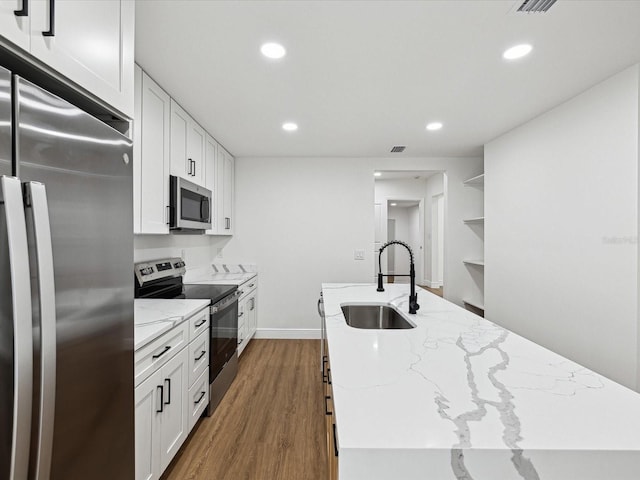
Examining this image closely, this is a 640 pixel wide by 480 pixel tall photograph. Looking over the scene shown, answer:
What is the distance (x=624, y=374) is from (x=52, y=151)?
3.24 m

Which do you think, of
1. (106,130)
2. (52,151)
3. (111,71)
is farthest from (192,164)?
(52,151)

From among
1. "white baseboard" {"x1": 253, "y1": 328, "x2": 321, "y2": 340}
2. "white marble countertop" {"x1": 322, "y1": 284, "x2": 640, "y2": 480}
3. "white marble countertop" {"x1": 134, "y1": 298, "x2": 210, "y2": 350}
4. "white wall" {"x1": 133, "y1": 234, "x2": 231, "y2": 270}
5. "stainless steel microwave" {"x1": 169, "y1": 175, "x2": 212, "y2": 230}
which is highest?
"stainless steel microwave" {"x1": 169, "y1": 175, "x2": 212, "y2": 230}

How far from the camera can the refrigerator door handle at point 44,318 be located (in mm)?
723

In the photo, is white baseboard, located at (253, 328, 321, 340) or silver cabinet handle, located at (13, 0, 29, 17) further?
white baseboard, located at (253, 328, 321, 340)

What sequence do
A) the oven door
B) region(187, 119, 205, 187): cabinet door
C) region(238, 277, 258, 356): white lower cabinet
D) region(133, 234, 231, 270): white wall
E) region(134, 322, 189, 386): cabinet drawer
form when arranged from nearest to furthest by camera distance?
region(134, 322, 189, 386): cabinet drawer → the oven door → region(133, 234, 231, 270): white wall → region(187, 119, 205, 187): cabinet door → region(238, 277, 258, 356): white lower cabinet

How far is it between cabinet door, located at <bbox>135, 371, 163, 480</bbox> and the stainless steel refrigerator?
0.86 feet

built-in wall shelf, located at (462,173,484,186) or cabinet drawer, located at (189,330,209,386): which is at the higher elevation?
built-in wall shelf, located at (462,173,484,186)

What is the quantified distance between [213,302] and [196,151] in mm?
1468

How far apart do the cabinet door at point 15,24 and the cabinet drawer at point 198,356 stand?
1.66 m

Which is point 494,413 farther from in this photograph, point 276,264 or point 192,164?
point 276,264

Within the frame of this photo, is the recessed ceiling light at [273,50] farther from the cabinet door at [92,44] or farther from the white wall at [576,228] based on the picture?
the white wall at [576,228]

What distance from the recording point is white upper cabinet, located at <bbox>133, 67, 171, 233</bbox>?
2.02 m

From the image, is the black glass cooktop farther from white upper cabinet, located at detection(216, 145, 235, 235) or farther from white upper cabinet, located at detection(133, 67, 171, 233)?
white upper cabinet, located at detection(216, 145, 235, 235)

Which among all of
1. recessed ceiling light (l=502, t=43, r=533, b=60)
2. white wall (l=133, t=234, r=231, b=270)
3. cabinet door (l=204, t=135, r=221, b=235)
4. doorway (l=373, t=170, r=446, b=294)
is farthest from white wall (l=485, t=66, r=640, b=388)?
doorway (l=373, t=170, r=446, b=294)
